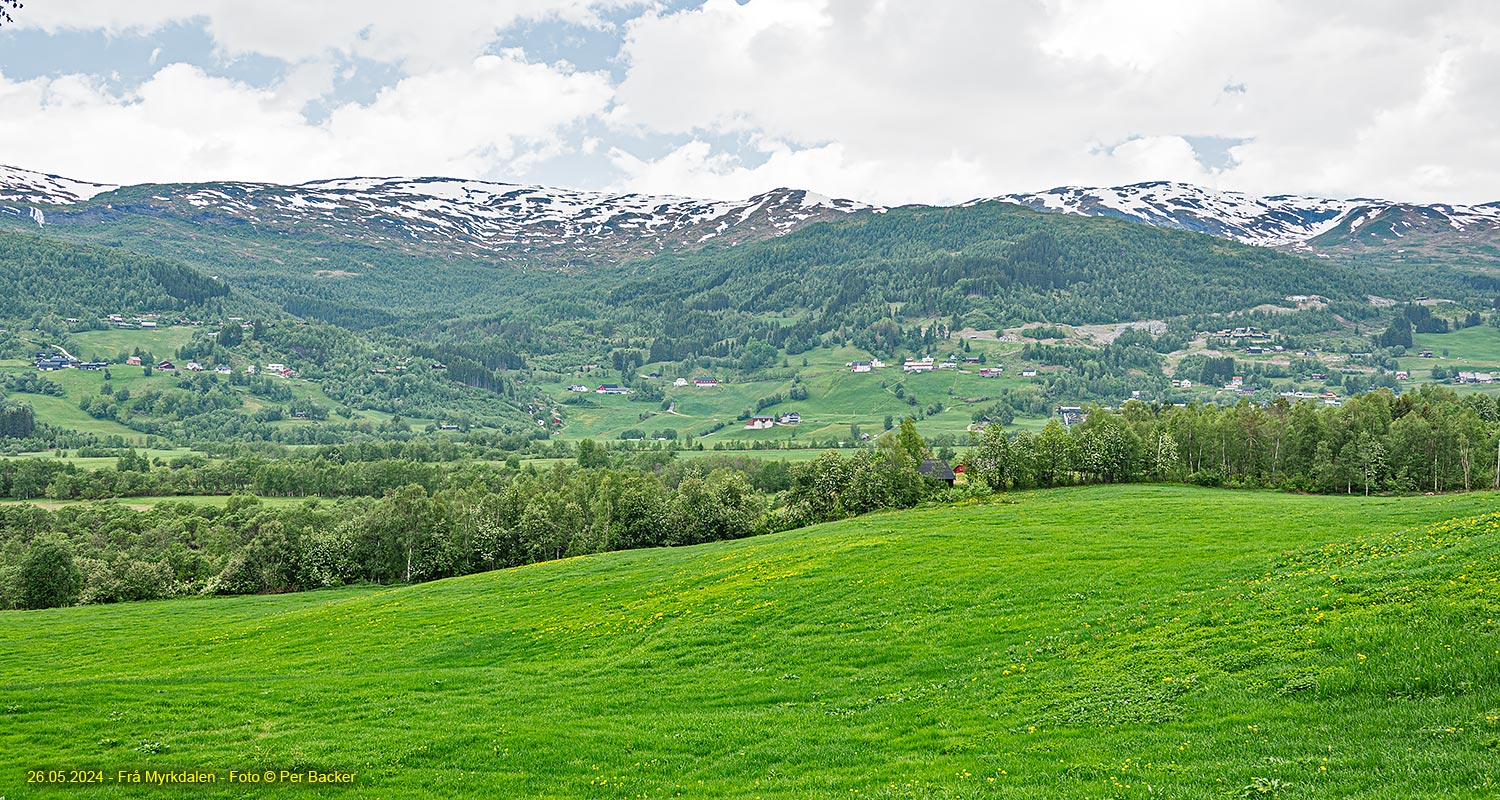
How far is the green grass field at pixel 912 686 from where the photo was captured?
54.4ft

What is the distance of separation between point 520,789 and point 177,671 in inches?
1207

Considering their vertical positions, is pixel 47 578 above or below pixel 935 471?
below

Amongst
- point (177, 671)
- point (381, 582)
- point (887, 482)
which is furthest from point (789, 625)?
point (381, 582)

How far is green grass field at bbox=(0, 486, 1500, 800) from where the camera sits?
54.4 feet

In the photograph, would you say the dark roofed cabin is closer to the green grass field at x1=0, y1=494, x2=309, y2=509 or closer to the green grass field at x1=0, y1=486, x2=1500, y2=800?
the green grass field at x1=0, y1=486, x2=1500, y2=800

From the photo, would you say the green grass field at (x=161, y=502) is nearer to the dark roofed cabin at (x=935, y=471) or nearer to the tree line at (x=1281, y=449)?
the dark roofed cabin at (x=935, y=471)

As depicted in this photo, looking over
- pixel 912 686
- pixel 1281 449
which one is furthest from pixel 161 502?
pixel 1281 449

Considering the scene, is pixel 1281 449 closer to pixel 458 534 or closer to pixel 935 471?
pixel 935 471

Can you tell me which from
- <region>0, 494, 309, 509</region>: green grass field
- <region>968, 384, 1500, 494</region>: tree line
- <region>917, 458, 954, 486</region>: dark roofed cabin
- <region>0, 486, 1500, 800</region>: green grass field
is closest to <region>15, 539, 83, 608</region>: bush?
<region>0, 486, 1500, 800</region>: green grass field

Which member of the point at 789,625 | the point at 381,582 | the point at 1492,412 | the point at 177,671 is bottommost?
the point at 381,582

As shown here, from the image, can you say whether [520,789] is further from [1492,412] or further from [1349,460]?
[1492,412]

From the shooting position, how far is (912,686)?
24953mm

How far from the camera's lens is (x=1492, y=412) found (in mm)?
102312

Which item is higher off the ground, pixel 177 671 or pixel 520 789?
pixel 520 789
